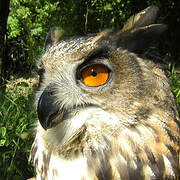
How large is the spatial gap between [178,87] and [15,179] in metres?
2.56

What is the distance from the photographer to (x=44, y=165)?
149 cm

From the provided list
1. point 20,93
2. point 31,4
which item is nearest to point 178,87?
point 20,93

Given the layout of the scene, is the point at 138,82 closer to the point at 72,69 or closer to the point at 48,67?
the point at 72,69

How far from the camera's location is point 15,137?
7.69ft

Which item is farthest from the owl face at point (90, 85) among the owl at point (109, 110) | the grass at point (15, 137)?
the grass at point (15, 137)

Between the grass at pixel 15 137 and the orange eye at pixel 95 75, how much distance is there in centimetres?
109

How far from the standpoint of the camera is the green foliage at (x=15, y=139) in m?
2.12

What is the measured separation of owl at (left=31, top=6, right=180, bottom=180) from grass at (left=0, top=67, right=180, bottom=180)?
3.07ft

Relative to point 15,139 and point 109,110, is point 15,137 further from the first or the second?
point 109,110

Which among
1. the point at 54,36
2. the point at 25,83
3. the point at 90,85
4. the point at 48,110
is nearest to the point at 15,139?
the point at 25,83

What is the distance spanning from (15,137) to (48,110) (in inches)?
50.2

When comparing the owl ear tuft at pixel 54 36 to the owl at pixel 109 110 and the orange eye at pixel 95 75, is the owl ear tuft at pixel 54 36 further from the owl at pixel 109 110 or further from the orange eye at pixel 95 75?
the orange eye at pixel 95 75

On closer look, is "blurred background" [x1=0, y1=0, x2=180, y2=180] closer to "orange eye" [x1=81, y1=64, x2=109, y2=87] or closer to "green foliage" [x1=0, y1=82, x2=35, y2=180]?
"green foliage" [x1=0, y1=82, x2=35, y2=180]

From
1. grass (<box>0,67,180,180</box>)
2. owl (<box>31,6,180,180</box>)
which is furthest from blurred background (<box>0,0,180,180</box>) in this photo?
owl (<box>31,6,180,180</box>)
